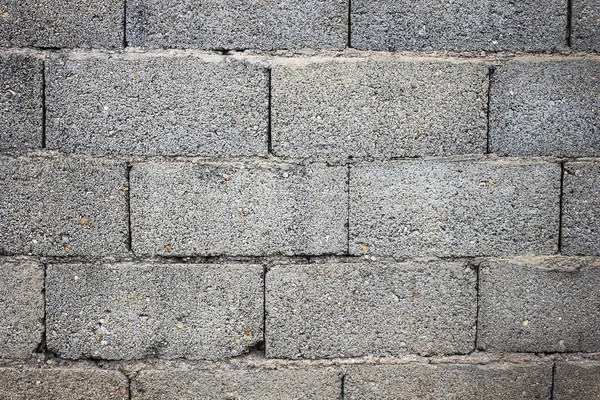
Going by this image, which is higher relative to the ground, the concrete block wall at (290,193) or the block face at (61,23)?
the block face at (61,23)

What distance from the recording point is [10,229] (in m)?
2.15

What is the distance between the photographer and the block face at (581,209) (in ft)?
7.29

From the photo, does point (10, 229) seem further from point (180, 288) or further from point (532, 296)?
point (532, 296)

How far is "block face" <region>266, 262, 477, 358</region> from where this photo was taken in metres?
2.21

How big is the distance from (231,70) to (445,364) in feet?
5.09

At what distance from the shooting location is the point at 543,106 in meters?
2.21

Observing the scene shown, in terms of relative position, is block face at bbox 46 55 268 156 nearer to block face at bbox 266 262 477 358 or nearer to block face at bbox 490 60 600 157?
block face at bbox 266 262 477 358

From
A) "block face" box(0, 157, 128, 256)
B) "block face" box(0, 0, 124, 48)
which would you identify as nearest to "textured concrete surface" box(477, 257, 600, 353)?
"block face" box(0, 157, 128, 256)

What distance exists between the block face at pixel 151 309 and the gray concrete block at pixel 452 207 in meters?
0.54

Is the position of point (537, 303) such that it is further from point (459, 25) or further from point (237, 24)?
point (237, 24)

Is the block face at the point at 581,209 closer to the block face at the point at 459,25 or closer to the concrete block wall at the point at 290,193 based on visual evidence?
the concrete block wall at the point at 290,193

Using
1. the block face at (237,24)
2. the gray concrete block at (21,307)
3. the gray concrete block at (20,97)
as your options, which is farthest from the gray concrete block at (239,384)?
the block face at (237,24)

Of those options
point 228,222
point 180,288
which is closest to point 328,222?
point 228,222

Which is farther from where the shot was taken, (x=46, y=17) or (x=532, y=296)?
(x=532, y=296)
